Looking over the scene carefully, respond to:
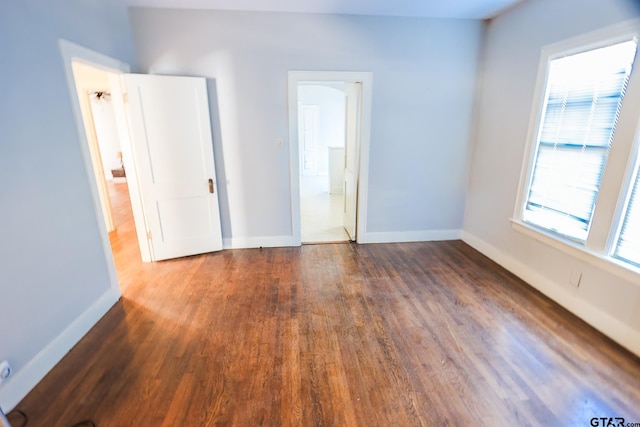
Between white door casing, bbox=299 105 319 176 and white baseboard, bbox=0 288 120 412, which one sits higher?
white door casing, bbox=299 105 319 176

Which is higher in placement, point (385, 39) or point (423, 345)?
point (385, 39)

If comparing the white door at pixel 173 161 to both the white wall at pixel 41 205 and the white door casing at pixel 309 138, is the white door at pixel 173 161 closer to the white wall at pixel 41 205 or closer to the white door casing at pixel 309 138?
the white wall at pixel 41 205

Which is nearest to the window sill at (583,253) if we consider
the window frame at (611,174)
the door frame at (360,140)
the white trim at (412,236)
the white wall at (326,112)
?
the window frame at (611,174)

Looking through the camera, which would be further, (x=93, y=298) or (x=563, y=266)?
(x=563, y=266)

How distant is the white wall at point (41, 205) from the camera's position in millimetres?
1654

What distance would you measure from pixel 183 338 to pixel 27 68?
202 centimetres

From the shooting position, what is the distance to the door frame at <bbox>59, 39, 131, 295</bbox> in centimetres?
214

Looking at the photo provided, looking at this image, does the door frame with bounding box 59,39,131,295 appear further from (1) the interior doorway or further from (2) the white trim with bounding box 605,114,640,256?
(1) the interior doorway

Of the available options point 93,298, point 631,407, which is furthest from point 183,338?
point 631,407

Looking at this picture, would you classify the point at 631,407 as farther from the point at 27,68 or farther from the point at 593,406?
the point at 27,68

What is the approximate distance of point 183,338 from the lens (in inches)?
84.4

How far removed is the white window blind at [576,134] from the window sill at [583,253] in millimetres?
73

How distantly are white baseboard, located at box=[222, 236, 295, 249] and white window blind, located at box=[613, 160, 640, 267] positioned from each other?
3109mm

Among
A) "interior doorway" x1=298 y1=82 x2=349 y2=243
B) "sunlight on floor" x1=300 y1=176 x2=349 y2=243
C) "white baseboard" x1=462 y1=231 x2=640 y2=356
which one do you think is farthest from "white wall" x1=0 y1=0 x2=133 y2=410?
"interior doorway" x1=298 y1=82 x2=349 y2=243
